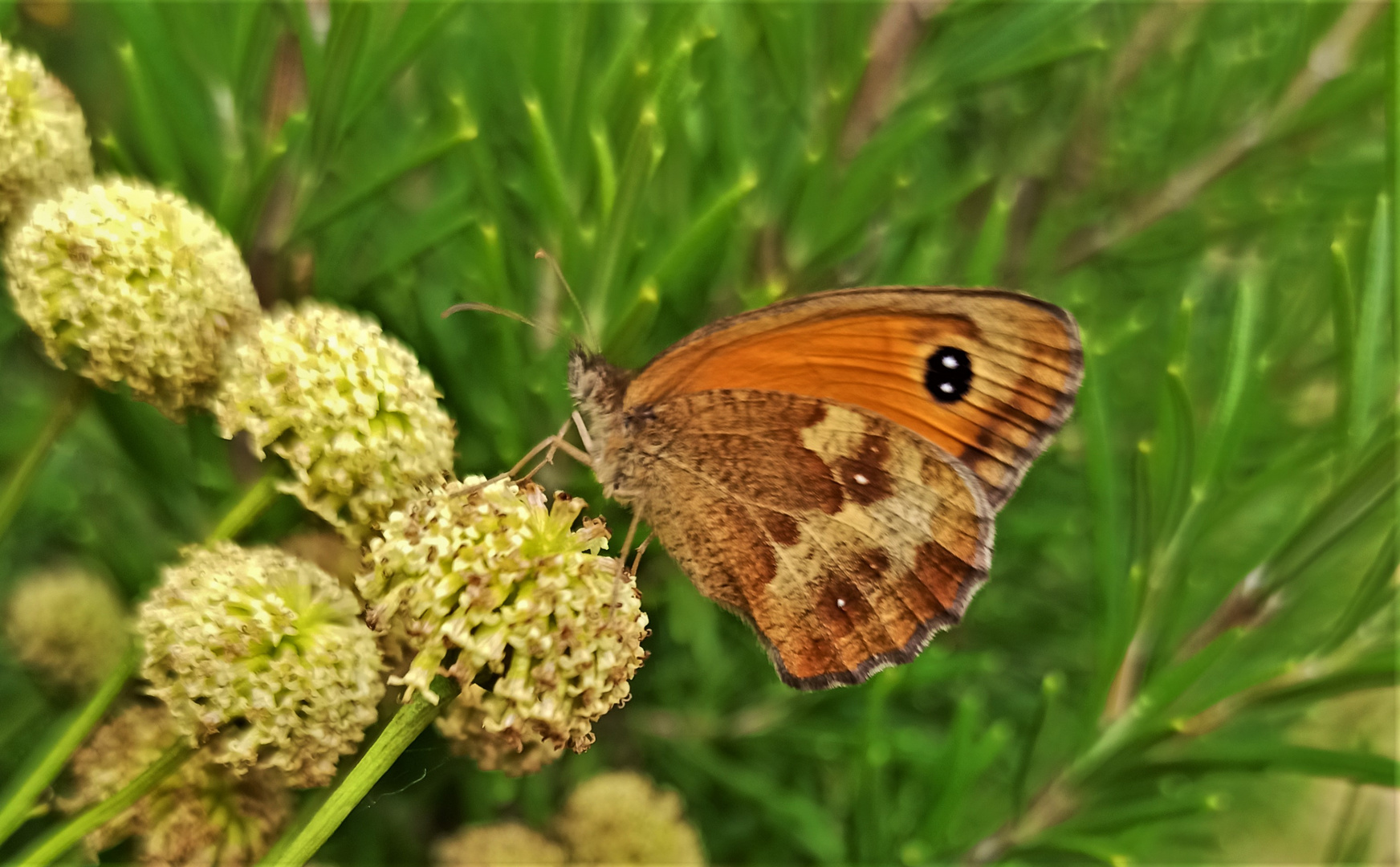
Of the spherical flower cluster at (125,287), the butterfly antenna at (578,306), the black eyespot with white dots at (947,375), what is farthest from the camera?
the black eyespot with white dots at (947,375)

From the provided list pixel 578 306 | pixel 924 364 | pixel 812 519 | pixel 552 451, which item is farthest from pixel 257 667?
pixel 924 364

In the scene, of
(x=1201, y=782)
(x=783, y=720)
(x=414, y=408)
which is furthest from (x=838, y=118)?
(x=1201, y=782)

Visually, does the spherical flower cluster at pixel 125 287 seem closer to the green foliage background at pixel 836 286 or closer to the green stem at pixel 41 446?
the green stem at pixel 41 446

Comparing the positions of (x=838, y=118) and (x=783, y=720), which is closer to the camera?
(x=838, y=118)

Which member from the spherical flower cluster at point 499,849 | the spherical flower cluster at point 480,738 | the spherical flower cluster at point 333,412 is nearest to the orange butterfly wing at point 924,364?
the spherical flower cluster at point 333,412

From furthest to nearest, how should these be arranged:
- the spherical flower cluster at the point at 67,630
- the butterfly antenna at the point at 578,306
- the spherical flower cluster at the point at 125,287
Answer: the butterfly antenna at the point at 578,306, the spherical flower cluster at the point at 67,630, the spherical flower cluster at the point at 125,287

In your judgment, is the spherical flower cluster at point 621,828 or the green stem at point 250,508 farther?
the spherical flower cluster at point 621,828

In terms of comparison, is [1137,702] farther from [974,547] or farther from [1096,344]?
[1096,344]

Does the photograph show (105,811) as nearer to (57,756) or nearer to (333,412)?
(57,756)
